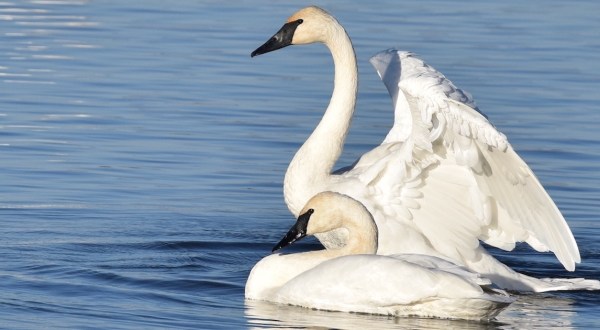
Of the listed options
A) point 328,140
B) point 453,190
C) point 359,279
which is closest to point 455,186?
point 453,190

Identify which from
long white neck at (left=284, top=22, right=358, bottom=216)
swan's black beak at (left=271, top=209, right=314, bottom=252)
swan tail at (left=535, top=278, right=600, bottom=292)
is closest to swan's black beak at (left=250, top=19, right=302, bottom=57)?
long white neck at (left=284, top=22, right=358, bottom=216)

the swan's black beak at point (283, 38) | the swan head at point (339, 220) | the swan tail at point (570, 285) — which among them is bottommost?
the swan tail at point (570, 285)

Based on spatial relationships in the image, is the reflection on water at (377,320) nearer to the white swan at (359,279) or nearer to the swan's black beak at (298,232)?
the white swan at (359,279)

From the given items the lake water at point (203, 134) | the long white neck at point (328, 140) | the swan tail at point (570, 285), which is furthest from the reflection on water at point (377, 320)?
the long white neck at point (328, 140)

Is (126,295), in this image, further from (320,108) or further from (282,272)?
(320,108)

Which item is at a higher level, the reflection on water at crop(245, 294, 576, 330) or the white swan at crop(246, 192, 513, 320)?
the white swan at crop(246, 192, 513, 320)

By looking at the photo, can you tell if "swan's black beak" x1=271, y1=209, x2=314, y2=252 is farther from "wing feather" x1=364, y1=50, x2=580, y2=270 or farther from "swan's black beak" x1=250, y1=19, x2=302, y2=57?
"swan's black beak" x1=250, y1=19, x2=302, y2=57

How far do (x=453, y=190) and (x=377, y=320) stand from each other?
1530 mm

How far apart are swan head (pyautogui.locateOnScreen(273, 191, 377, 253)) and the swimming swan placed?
436mm

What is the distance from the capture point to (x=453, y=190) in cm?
1029

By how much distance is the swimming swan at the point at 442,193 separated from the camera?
32.5 ft

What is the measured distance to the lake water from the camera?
31.4 feet

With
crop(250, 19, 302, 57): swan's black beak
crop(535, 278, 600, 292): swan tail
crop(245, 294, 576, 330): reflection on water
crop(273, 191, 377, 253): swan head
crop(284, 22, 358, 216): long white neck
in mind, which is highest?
crop(250, 19, 302, 57): swan's black beak

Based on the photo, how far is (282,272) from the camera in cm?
977
